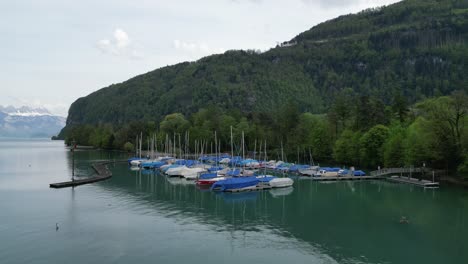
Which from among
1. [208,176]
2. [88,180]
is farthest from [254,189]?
[88,180]

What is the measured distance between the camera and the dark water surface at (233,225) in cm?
3641

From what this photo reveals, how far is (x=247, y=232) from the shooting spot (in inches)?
1732

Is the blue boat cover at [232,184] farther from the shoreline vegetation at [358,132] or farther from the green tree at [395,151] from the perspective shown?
the green tree at [395,151]

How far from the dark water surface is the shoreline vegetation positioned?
31.7 ft

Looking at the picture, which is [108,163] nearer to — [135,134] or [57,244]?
[135,134]

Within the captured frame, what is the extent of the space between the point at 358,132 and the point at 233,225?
67.1 m

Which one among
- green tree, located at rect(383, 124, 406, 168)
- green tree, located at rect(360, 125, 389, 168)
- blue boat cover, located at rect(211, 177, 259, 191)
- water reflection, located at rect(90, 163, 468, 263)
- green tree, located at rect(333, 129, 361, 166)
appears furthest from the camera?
green tree, located at rect(333, 129, 361, 166)

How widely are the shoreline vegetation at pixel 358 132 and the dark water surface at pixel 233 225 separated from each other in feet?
31.7

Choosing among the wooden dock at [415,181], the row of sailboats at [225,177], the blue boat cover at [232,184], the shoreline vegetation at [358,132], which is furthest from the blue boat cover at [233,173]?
the wooden dock at [415,181]

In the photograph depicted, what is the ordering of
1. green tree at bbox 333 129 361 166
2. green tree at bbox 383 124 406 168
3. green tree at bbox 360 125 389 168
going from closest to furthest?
green tree at bbox 383 124 406 168 → green tree at bbox 360 125 389 168 → green tree at bbox 333 129 361 166

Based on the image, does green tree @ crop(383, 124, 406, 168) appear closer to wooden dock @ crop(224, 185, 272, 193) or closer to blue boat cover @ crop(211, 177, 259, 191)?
wooden dock @ crop(224, 185, 272, 193)

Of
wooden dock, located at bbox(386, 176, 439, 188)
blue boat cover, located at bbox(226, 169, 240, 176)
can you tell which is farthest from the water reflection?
blue boat cover, located at bbox(226, 169, 240, 176)

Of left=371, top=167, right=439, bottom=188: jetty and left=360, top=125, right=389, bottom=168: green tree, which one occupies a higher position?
left=360, top=125, right=389, bottom=168: green tree

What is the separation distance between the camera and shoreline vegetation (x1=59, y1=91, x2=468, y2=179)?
248 ft
